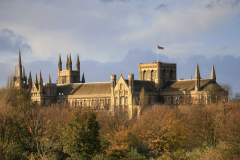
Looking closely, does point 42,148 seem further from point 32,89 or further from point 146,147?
point 32,89

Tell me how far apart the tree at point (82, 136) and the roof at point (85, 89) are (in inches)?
2883

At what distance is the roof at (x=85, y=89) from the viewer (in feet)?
475

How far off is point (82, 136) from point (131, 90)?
6543 centimetres

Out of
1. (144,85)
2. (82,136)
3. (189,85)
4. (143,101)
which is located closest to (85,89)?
(144,85)

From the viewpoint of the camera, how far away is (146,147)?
80938mm

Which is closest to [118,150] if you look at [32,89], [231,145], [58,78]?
[231,145]

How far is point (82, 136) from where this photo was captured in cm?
6694

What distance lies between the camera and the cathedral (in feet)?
422

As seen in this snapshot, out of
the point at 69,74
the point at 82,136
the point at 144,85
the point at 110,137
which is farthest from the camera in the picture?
the point at 69,74

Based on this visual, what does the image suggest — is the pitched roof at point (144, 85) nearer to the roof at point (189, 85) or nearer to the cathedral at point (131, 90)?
the cathedral at point (131, 90)

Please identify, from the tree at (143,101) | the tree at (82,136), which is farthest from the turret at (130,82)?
the tree at (82,136)

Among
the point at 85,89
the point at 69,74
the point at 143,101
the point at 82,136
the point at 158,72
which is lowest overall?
the point at 82,136

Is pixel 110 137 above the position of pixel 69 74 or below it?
below

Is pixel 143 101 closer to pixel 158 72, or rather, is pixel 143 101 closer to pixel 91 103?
pixel 158 72
